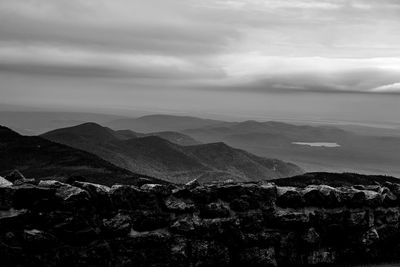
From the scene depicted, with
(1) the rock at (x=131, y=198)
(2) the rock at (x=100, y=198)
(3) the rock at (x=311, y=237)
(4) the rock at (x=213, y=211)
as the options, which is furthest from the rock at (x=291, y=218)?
(2) the rock at (x=100, y=198)

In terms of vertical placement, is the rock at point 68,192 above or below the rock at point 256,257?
above

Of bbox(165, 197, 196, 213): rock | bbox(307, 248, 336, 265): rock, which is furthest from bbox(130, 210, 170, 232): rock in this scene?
bbox(307, 248, 336, 265): rock

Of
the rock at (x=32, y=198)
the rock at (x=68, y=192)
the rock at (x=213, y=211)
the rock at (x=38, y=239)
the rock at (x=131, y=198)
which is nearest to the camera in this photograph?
the rock at (x=38, y=239)

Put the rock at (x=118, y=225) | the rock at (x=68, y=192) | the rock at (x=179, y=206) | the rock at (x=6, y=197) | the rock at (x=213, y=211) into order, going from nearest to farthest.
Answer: the rock at (x=6, y=197), the rock at (x=68, y=192), the rock at (x=118, y=225), the rock at (x=179, y=206), the rock at (x=213, y=211)

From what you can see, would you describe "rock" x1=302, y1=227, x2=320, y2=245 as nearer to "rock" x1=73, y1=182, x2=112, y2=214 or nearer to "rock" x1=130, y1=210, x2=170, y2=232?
"rock" x1=130, y1=210, x2=170, y2=232

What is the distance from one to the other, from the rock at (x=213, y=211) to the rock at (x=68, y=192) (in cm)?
595

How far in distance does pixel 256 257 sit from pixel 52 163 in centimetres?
9720

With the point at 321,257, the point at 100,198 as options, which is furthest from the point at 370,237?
the point at 100,198

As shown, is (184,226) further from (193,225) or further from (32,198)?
(32,198)

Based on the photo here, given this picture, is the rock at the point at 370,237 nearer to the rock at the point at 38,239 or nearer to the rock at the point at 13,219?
the rock at the point at 38,239

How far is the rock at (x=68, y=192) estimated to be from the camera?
69.3 feet

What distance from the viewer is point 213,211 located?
23250 millimetres

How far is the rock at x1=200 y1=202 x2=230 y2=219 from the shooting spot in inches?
912

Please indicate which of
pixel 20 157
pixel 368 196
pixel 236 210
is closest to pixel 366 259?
pixel 368 196
